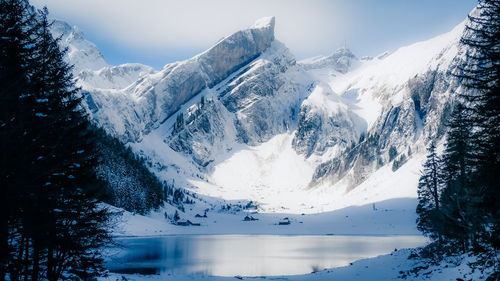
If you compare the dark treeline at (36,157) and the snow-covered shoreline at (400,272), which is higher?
the dark treeline at (36,157)

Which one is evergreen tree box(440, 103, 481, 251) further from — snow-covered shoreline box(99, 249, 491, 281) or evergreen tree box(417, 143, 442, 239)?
evergreen tree box(417, 143, 442, 239)

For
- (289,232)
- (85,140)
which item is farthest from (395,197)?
(85,140)

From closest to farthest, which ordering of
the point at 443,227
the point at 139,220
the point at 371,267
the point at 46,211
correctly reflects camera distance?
the point at 46,211, the point at 443,227, the point at 371,267, the point at 139,220

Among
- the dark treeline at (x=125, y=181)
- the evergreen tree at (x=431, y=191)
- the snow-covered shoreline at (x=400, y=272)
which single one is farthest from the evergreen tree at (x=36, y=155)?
the dark treeline at (x=125, y=181)

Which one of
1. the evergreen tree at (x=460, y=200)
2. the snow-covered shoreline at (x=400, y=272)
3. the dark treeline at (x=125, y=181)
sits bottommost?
the snow-covered shoreline at (x=400, y=272)

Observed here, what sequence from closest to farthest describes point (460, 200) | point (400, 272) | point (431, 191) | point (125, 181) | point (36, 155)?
point (36, 155), point (460, 200), point (400, 272), point (431, 191), point (125, 181)

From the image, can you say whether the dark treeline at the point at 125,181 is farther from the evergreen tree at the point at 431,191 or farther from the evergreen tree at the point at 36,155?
the evergreen tree at the point at 36,155

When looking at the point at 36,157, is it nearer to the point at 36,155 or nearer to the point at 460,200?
the point at 36,155

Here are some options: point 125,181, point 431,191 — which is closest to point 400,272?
point 431,191

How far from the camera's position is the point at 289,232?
121438 millimetres

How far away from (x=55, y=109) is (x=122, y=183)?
331 feet

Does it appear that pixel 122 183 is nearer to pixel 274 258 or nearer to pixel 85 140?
pixel 274 258

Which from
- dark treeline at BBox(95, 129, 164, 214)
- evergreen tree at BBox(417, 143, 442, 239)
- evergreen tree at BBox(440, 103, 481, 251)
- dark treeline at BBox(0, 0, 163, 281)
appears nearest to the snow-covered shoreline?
evergreen tree at BBox(440, 103, 481, 251)

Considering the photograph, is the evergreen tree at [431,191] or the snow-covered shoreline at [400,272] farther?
the evergreen tree at [431,191]
